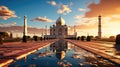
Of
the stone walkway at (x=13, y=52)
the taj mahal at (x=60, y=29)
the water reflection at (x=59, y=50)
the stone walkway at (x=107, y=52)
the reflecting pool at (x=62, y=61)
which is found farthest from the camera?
the taj mahal at (x=60, y=29)

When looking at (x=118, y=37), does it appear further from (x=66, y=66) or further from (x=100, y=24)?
(x=100, y=24)

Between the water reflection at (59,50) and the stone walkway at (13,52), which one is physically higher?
the stone walkway at (13,52)

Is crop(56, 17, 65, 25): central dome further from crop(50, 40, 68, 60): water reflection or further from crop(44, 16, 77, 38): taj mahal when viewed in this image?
crop(50, 40, 68, 60): water reflection

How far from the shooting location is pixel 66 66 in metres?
8.16

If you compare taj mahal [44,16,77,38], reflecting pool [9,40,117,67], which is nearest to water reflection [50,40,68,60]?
reflecting pool [9,40,117,67]

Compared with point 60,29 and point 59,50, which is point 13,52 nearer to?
point 59,50

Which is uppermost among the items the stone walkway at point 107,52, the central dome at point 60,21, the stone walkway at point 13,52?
the central dome at point 60,21

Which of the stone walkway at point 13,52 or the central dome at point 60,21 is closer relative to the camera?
the stone walkway at point 13,52

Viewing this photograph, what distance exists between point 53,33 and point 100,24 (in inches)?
2142

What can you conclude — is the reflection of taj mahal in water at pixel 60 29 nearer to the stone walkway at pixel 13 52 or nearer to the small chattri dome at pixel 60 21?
the small chattri dome at pixel 60 21

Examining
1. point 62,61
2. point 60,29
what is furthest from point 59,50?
point 60,29

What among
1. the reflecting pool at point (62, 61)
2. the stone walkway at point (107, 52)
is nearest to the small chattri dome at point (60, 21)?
the stone walkway at point (107, 52)

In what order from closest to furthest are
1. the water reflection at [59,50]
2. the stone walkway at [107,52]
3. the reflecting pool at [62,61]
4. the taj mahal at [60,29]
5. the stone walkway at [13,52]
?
the reflecting pool at [62,61]
the stone walkway at [13,52]
the stone walkway at [107,52]
the water reflection at [59,50]
the taj mahal at [60,29]

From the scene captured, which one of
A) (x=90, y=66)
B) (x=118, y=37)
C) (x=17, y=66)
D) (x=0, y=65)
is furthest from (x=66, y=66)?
(x=118, y=37)
